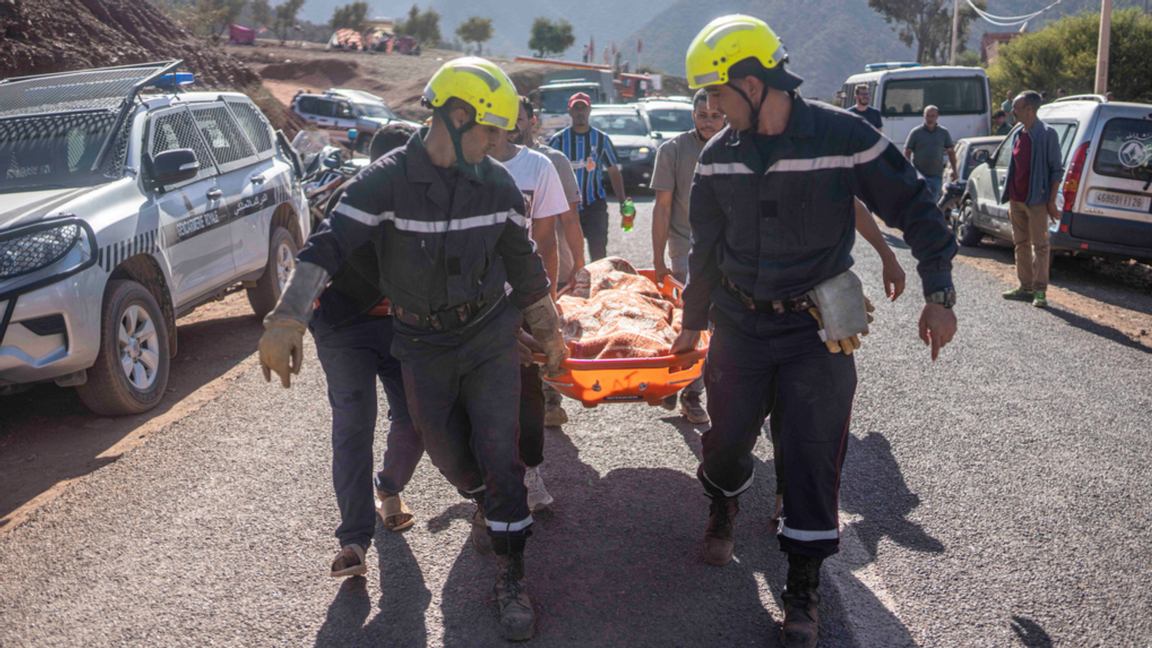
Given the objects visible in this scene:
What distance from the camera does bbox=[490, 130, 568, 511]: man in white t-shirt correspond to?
3.92 meters

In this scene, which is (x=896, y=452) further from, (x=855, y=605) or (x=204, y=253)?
(x=204, y=253)

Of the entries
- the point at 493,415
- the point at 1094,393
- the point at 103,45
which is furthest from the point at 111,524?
the point at 103,45

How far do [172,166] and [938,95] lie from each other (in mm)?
15524

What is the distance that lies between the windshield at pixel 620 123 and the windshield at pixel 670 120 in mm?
849

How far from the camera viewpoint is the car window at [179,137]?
6.86 meters

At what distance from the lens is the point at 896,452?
5.05 metres

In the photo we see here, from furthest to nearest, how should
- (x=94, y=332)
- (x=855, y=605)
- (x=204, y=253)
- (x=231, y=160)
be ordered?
1. (x=231, y=160)
2. (x=204, y=253)
3. (x=94, y=332)
4. (x=855, y=605)

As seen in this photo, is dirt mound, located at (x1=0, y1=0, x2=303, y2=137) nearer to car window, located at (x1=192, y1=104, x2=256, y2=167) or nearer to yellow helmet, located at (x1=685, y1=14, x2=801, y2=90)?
car window, located at (x1=192, y1=104, x2=256, y2=167)

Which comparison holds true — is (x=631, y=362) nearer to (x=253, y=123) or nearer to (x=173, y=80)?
(x=173, y=80)

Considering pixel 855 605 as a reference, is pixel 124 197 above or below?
above

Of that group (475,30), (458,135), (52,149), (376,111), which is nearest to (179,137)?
(52,149)

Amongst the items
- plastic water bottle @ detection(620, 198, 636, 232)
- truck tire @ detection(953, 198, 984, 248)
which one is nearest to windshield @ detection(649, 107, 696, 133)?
truck tire @ detection(953, 198, 984, 248)

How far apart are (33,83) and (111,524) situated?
4643 mm

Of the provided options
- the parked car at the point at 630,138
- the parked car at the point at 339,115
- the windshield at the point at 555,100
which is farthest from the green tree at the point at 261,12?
the parked car at the point at 630,138
